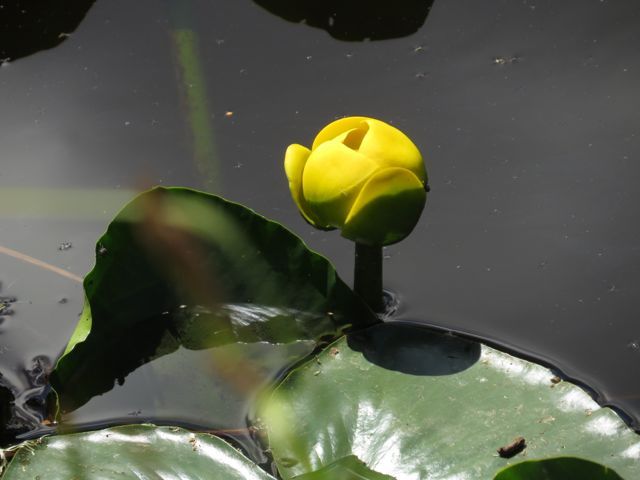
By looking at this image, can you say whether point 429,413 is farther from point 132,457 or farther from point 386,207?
point 132,457

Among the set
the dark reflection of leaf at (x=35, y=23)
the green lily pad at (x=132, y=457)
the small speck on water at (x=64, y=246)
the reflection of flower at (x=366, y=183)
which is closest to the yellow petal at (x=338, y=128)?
the reflection of flower at (x=366, y=183)

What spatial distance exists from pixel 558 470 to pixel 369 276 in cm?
51

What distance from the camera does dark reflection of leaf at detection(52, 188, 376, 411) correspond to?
4.33ft

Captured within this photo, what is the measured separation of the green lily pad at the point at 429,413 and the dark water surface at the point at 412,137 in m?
0.15

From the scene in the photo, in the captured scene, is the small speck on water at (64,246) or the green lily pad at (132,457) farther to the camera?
the small speck on water at (64,246)

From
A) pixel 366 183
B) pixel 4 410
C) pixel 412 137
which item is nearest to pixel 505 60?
pixel 412 137

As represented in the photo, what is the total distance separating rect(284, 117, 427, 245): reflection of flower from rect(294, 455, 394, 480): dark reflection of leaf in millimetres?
303

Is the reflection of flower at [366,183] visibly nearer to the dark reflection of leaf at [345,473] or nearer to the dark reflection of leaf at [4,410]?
the dark reflection of leaf at [345,473]

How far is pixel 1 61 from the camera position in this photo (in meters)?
2.01

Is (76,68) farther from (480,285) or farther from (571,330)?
(571,330)

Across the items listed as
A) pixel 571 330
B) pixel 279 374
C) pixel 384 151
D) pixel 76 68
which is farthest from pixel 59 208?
pixel 571 330

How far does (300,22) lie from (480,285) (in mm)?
803

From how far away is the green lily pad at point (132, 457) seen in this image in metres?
1.16

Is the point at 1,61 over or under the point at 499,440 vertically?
over
